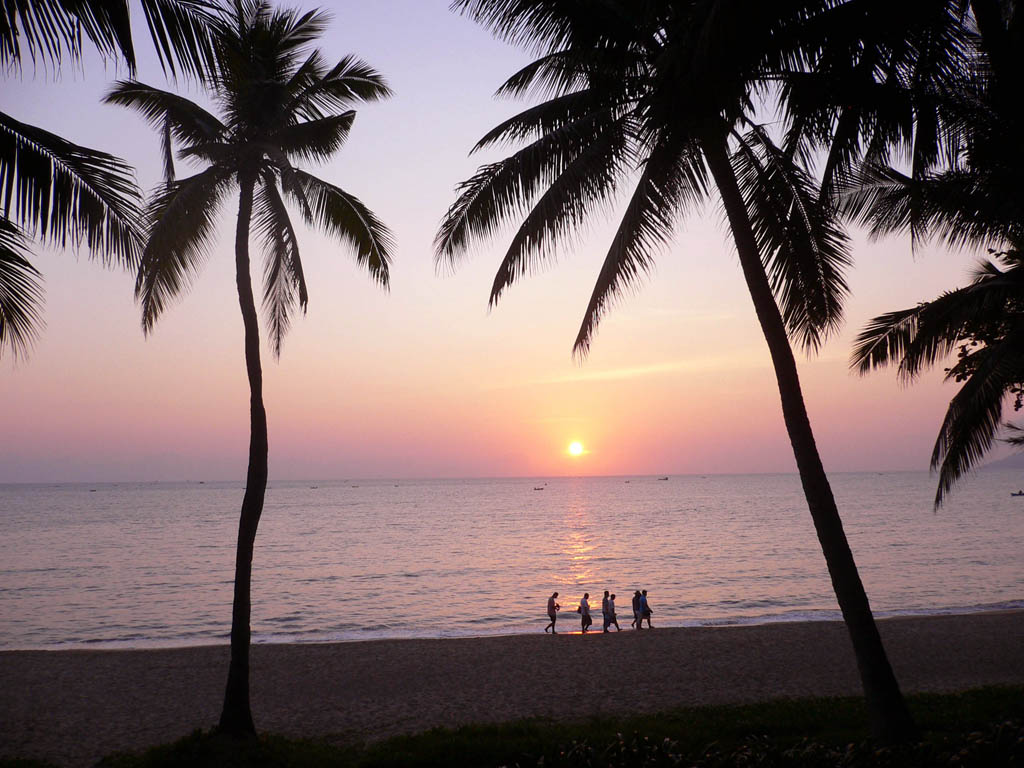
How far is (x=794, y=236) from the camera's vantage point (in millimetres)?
8789

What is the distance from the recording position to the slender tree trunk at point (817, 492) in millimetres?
7586

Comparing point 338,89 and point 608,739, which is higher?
point 338,89

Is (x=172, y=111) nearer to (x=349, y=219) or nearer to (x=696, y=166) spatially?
(x=349, y=219)

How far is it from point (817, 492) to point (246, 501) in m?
6.94

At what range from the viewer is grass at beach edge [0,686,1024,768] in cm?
802

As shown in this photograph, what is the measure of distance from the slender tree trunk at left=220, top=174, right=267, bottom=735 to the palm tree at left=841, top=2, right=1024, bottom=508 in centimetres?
831

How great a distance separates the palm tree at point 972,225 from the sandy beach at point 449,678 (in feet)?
16.4

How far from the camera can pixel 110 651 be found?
19.5 meters

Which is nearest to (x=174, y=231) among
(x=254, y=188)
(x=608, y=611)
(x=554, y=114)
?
(x=254, y=188)

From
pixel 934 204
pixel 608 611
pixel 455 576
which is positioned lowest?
pixel 455 576

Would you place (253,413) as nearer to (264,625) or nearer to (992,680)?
(992,680)

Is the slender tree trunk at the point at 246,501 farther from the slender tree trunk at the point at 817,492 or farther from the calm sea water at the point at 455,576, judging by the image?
the calm sea water at the point at 455,576

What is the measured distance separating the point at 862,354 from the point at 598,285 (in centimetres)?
796

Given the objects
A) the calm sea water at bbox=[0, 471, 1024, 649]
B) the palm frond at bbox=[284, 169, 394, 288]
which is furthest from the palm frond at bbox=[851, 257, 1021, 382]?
the calm sea water at bbox=[0, 471, 1024, 649]
